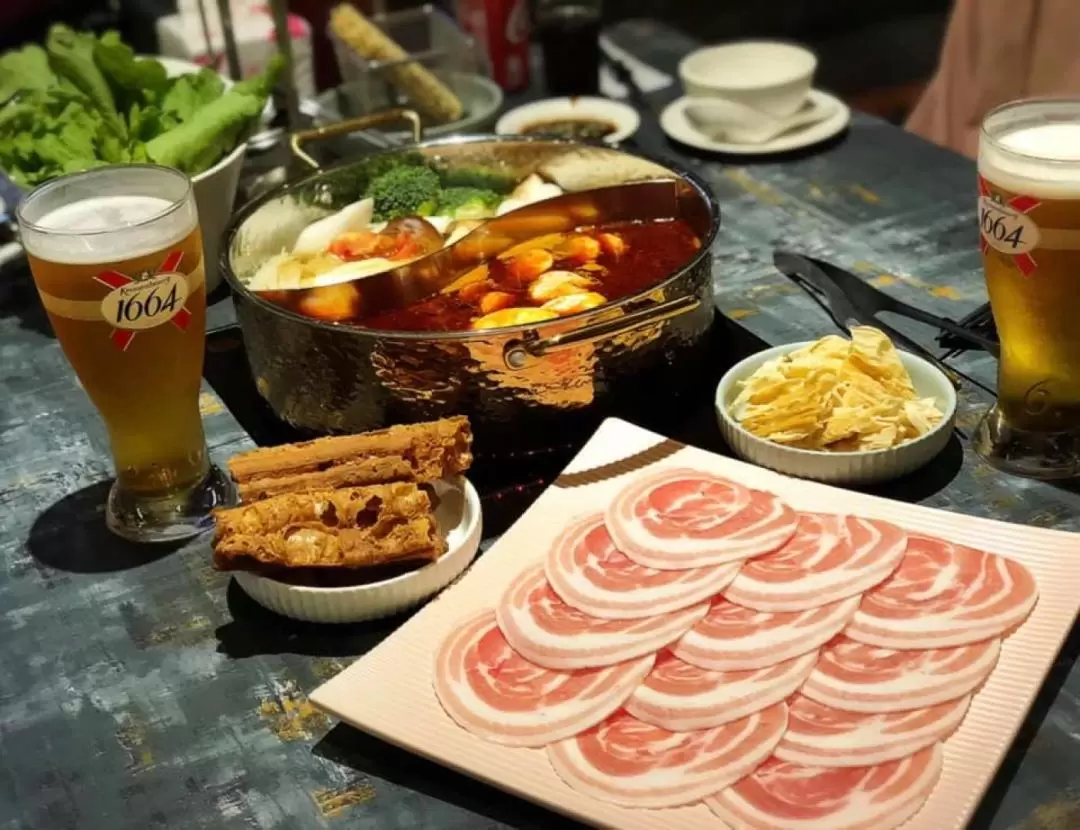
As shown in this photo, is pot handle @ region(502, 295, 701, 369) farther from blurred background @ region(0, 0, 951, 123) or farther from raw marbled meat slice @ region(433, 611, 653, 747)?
blurred background @ region(0, 0, 951, 123)

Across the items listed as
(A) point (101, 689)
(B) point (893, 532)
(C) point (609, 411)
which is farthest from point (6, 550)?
(B) point (893, 532)

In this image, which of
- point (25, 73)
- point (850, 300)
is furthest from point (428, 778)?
point (25, 73)

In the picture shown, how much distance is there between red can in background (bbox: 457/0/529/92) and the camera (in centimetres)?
327

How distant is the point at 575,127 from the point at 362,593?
182cm

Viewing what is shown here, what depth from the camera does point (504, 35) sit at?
10.8ft

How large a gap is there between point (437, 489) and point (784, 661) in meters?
0.52

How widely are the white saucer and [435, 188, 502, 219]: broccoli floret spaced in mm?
757

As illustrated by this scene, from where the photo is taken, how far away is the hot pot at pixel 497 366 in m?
1.52

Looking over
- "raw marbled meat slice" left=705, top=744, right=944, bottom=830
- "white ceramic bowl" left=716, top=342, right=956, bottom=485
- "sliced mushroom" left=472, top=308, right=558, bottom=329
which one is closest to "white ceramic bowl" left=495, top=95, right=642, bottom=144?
"sliced mushroom" left=472, top=308, right=558, bottom=329

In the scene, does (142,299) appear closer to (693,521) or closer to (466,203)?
(693,521)

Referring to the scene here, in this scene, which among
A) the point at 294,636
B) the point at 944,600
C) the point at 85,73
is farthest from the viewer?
the point at 85,73

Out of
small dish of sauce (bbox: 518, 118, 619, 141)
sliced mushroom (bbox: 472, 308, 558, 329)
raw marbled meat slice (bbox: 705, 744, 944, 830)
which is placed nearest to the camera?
raw marbled meat slice (bbox: 705, 744, 944, 830)

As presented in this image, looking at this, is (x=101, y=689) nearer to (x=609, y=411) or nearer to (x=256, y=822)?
(x=256, y=822)

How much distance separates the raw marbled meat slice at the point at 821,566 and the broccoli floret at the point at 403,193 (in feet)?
3.36
